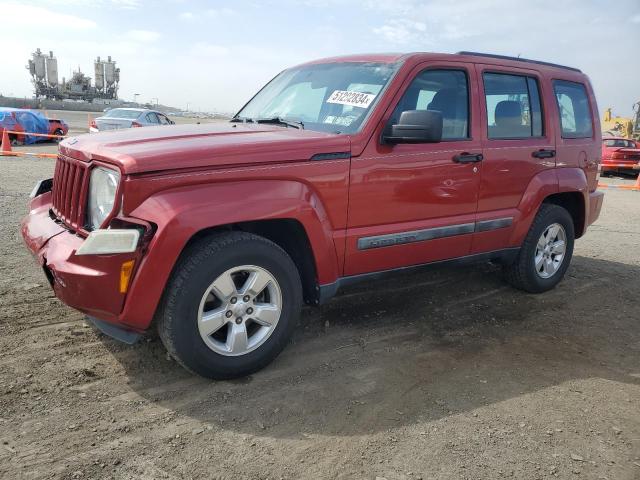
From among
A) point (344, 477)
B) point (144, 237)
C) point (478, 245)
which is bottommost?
A: point (344, 477)

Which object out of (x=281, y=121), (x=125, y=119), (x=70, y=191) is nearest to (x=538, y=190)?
(x=281, y=121)

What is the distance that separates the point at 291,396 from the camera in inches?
119

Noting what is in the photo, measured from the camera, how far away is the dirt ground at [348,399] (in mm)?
2484

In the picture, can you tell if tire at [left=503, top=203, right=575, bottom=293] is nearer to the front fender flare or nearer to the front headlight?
the front fender flare

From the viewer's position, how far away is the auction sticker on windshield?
11.9ft

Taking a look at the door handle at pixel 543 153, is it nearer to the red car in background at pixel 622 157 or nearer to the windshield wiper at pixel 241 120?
the windshield wiper at pixel 241 120

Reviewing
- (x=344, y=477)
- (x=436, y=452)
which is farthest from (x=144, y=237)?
(x=436, y=452)

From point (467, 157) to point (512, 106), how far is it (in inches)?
35.0

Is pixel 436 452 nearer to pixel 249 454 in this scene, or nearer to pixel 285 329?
pixel 249 454

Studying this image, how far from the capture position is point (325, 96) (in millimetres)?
3920

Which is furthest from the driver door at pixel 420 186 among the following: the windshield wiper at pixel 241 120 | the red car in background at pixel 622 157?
the red car in background at pixel 622 157

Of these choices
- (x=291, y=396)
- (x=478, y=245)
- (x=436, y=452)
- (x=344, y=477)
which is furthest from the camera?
(x=478, y=245)

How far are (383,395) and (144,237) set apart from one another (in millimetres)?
1648

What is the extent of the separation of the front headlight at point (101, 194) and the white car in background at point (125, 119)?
13.4 m
